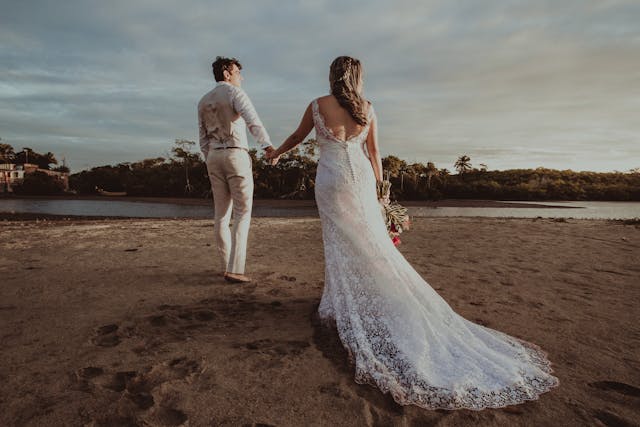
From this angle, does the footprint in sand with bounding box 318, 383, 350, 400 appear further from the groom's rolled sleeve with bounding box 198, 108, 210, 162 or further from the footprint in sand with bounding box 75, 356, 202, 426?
the groom's rolled sleeve with bounding box 198, 108, 210, 162

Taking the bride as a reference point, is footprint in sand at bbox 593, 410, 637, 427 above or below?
below

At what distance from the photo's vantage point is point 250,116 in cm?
437

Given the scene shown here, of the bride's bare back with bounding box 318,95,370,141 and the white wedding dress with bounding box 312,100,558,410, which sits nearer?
the white wedding dress with bounding box 312,100,558,410

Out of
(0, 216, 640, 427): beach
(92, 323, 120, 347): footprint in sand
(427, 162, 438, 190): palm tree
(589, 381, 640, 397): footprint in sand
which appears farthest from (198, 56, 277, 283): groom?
(427, 162, 438, 190): palm tree

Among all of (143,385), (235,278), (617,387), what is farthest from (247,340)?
(617,387)

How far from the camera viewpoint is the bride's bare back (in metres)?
3.42

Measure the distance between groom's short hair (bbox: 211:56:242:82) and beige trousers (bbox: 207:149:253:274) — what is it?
0.95m

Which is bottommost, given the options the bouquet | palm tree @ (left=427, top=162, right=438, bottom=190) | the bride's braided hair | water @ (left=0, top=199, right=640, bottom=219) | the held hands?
water @ (left=0, top=199, right=640, bottom=219)

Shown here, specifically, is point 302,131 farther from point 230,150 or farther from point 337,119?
point 230,150

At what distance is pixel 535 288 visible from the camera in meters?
4.95

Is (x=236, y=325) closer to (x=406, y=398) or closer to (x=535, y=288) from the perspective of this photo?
(x=406, y=398)

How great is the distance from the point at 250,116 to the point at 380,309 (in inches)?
106

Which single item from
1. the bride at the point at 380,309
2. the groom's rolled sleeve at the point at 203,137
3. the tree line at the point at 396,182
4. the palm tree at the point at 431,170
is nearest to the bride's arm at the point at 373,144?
the bride at the point at 380,309

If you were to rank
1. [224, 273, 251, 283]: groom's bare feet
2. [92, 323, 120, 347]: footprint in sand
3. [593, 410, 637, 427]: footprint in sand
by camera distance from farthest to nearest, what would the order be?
[224, 273, 251, 283]: groom's bare feet → [92, 323, 120, 347]: footprint in sand → [593, 410, 637, 427]: footprint in sand
